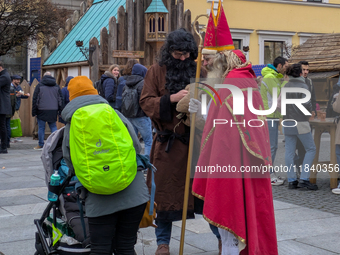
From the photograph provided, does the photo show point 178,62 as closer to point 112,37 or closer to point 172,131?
point 172,131

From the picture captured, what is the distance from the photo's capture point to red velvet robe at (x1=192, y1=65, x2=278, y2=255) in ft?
11.4

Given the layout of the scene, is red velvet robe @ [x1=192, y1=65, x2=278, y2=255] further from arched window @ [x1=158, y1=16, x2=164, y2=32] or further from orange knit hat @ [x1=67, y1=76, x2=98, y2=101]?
arched window @ [x1=158, y1=16, x2=164, y2=32]

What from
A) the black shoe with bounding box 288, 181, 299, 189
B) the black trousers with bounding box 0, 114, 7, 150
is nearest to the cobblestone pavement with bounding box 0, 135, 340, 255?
the black shoe with bounding box 288, 181, 299, 189

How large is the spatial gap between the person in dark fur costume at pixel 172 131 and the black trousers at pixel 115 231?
0.89m

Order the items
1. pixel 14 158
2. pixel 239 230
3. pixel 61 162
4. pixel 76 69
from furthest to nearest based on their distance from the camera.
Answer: pixel 76 69 → pixel 14 158 → pixel 61 162 → pixel 239 230

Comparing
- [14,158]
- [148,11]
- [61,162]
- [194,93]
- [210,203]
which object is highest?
[148,11]

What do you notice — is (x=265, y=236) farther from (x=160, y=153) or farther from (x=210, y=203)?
(x=160, y=153)

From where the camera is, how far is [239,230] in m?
3.46

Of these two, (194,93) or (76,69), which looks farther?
(76,69)

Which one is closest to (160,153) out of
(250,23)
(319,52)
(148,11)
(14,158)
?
(14,158)

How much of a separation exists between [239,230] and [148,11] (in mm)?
12809

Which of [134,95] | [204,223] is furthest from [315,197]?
[134,95]

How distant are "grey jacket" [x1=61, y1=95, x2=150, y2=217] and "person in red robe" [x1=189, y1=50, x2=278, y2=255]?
54 centimetres

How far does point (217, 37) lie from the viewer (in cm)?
365
